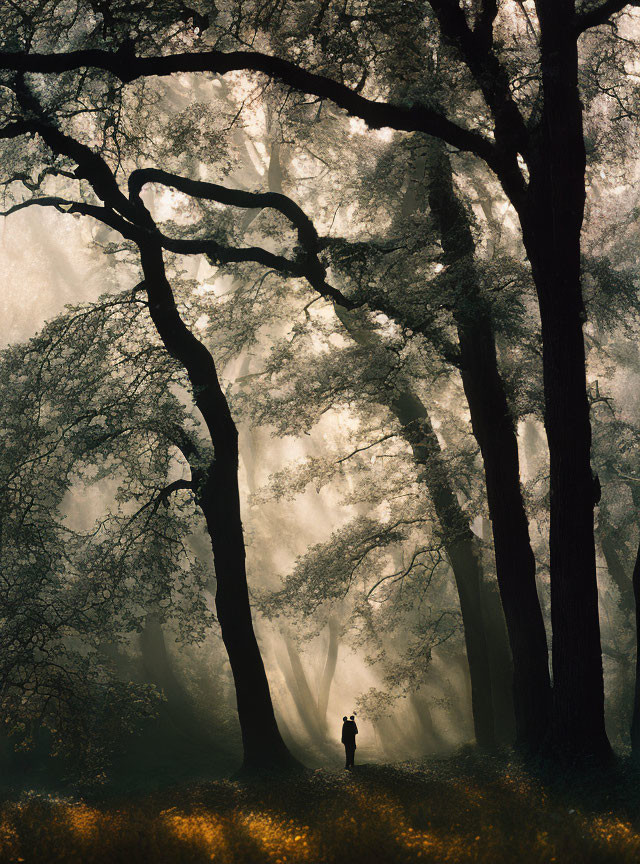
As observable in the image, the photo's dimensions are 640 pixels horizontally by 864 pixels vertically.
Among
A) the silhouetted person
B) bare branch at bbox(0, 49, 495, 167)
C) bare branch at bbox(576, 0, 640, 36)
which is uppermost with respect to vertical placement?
bare branch at bbox(576, 0, 640, 36)

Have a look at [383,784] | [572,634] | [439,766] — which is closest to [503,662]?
[439,766]

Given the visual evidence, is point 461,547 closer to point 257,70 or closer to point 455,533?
point 455,533

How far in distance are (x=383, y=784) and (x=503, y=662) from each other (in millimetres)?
7170

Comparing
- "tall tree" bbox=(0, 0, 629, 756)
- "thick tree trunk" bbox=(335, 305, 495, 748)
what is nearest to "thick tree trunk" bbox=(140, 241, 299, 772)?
"thick tree trunk" bbox=(335, 305, 495, 748)

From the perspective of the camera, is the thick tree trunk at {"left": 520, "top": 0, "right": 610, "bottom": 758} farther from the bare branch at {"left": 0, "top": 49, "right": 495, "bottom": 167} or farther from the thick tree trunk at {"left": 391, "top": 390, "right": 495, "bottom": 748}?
the thick tree trunk at {"left": 391, "top": 390, "right": 495, "bottom": 748}

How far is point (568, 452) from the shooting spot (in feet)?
28.6

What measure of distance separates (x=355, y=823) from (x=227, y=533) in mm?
5433

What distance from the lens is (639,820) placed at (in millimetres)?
7344

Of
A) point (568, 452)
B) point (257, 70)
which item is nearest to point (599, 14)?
point (257, 70)

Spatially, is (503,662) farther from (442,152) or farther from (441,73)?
(441,73)

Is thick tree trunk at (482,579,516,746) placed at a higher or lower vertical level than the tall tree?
lower

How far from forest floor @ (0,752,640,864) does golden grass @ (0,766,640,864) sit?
0.01m

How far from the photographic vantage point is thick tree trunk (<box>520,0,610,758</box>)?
861cm

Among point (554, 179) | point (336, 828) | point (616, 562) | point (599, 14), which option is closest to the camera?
point (336, 828)
